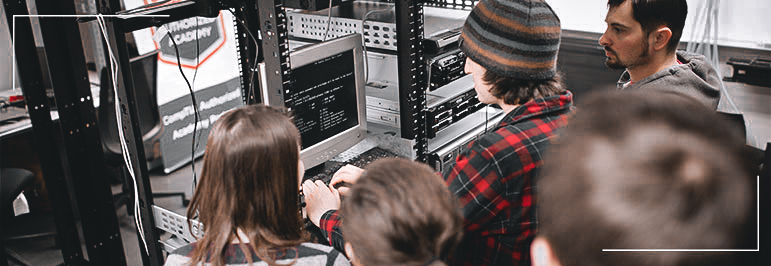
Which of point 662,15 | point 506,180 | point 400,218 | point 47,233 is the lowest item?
point 47,233

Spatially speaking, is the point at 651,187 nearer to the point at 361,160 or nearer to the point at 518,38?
the point at 518,38

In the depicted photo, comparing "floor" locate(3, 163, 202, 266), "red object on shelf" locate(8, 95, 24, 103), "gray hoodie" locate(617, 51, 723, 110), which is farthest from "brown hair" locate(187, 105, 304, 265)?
"red object on shelf" locate(8, 95, 24, 103)

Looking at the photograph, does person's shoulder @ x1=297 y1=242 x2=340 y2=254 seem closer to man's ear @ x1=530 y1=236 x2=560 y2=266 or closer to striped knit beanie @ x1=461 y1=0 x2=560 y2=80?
striped knit beanie @ x1=461 y1=0 x2=560 y2=80

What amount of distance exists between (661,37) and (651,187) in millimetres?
1305

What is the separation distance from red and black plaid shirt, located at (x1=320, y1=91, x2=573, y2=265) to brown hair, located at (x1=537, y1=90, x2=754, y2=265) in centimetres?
63

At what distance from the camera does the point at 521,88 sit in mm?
1332

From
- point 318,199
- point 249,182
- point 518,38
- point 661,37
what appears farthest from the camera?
point 661,37

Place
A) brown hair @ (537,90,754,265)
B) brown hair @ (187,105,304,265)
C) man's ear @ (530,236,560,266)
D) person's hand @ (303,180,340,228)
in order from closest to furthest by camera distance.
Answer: brown hair @ (537,90,754,265) → man's ear @ (530,236,560,266) → brown hair @ (187,105,304,265) → person's hand @ (303,180,340,228)

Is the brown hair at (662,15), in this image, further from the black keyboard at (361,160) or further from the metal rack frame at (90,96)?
the black keyboard at (361,160)

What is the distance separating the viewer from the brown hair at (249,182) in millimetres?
1152

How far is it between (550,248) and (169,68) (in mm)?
3773

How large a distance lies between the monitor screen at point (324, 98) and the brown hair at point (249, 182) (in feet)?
1.86

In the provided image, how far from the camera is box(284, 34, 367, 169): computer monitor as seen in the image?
5.80ft

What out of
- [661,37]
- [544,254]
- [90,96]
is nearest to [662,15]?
[661,37]
